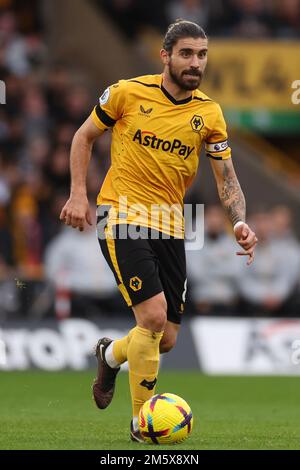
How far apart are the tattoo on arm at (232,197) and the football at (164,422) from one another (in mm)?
1479

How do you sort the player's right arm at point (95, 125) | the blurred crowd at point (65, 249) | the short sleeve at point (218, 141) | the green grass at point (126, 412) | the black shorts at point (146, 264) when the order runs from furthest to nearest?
the blurred crowd at point (65, 249)
the short sleeve at point (218, 141)
the player's right arm at point (95, 125)
the black shorts at point (146, 264)
the green grass at point (126, 412)

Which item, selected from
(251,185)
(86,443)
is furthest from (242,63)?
(86,443)

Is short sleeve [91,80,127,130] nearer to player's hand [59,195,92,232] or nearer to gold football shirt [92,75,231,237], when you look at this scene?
gold football shirt [92,75,231,237]

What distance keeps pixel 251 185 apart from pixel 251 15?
3.10 metres

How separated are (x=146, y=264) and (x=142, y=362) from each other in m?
0.65

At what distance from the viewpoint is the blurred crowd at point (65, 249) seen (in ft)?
53.8

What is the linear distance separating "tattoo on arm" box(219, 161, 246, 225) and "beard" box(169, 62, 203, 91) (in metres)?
0.70

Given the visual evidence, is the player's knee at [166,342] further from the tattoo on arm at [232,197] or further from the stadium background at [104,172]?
the stadium background at [104,172]

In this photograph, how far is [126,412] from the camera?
10844 mm

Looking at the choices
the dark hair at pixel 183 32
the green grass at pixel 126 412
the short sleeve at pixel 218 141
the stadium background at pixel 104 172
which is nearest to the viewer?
the green grass at pixel 126 412

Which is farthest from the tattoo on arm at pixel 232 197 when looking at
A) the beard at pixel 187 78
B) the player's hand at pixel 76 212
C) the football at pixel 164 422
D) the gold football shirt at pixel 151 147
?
the football at pixel 164 422

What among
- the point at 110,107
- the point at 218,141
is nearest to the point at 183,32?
the point at 110,107

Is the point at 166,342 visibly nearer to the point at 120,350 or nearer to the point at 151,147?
the point at 120,350

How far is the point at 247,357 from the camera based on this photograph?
1603 cm
